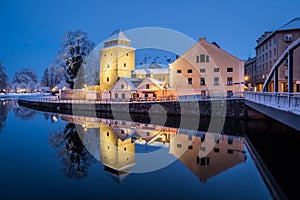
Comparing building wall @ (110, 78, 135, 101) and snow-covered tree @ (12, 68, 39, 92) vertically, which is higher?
snow-covered tree @ (12, 68, 39, 92)

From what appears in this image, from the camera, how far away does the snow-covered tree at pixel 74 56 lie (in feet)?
141

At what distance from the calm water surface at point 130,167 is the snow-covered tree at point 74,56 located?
2545 cm

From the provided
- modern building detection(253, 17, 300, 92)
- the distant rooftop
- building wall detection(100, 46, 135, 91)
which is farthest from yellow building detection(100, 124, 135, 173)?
the distant rooftop

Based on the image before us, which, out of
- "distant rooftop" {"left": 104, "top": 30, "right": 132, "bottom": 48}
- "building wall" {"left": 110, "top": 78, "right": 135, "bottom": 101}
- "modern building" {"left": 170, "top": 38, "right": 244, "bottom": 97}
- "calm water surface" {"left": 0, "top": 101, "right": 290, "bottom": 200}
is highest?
"distant rooftop" {"left": 104, "top": 30, "right": 132, "bottom": 48}

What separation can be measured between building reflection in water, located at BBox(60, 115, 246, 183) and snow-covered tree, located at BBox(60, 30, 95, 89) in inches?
942

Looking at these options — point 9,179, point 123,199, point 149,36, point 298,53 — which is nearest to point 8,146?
point 9,179

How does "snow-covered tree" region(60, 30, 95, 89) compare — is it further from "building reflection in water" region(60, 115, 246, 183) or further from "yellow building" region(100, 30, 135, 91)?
"building reflection in water" region(60, 115, 246, 183)

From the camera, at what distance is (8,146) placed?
16.0 meters

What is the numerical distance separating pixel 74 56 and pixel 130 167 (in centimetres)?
3616

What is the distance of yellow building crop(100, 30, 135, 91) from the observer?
4488 centimetres

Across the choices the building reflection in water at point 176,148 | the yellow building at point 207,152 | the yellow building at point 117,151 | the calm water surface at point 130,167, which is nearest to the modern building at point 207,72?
the building reflection in water at point 176,148

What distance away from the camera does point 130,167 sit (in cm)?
1155

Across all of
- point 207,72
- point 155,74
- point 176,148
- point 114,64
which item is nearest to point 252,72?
point 207,72

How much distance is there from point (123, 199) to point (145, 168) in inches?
130
